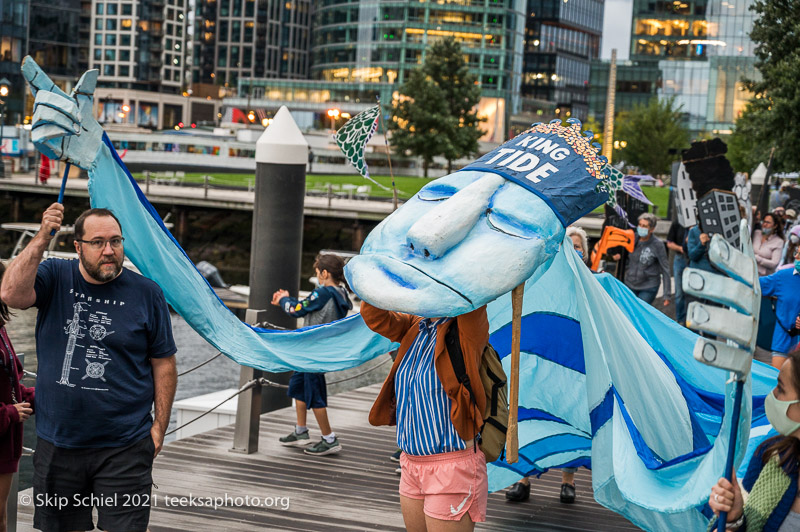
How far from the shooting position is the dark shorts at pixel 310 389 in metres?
7.56

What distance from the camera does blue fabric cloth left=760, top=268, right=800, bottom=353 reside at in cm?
766

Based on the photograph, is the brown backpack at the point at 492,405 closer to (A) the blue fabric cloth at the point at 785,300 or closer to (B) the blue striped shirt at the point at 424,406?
(B) the blue striped shirt at the point at 424,406

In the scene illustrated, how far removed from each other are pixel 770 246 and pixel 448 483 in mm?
9631

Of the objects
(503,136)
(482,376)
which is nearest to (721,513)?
(482,376)

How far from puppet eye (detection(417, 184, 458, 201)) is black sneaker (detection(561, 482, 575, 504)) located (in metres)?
3.25

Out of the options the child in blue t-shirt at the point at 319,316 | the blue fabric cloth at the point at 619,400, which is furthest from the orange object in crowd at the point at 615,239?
the blue fabric cloth at the point at 619,400

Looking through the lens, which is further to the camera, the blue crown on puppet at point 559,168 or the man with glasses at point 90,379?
the blue crown on puppet at point 559,168

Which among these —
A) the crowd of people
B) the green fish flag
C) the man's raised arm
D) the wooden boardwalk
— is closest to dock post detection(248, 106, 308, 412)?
the wooden boardwalk

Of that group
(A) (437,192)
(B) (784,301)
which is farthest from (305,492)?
(B) (784,301)

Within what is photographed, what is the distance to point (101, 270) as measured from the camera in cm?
411

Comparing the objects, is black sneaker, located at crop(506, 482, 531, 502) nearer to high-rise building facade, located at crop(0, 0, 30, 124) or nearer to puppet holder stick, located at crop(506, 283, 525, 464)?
puppet holder stick, located at crop(506, 283, 525, 464)

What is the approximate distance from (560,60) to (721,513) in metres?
136

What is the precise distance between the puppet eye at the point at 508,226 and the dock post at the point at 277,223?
6062mm

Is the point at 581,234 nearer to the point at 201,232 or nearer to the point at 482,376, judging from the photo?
the point at 482,376
